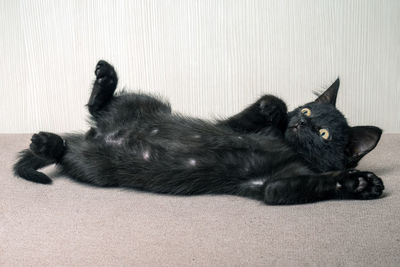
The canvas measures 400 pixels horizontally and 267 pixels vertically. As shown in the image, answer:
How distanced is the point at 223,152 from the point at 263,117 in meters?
0.22

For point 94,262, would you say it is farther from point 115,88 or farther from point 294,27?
point 294,27

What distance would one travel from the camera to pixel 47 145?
5.75 ft

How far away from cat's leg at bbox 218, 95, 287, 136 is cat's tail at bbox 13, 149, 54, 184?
67 centimetres

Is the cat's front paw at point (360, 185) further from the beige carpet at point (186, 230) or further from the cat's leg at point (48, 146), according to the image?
the cat's leg at point (48, 146)

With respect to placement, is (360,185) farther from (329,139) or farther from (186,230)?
(186,230)

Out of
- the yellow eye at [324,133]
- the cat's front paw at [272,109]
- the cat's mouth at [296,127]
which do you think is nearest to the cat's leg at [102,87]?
the cat's front paw at [272,109]

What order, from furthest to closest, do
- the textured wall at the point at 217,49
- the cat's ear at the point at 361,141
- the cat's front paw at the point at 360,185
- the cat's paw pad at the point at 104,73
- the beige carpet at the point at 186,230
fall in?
1. the textured wall at the point at 217,49
2. the cat's paw pad at the point at 104,73
3. the cat's ear at the point at 361,141
4. the cat's front paw at the point at 360,185
5. the beige carpet at the point at 186,230

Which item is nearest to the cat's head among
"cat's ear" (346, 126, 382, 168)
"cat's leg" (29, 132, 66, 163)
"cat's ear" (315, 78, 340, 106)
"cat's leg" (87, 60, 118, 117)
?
"cat's ear" (346, 126, 382, 168)

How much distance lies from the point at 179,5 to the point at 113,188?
1176 mm

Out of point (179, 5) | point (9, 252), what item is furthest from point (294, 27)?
point (9, 252)

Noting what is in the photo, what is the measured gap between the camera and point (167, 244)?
1.22 meters

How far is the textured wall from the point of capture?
8.13 feet

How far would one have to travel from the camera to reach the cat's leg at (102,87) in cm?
184

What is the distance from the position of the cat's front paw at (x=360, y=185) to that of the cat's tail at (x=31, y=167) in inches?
40.3
